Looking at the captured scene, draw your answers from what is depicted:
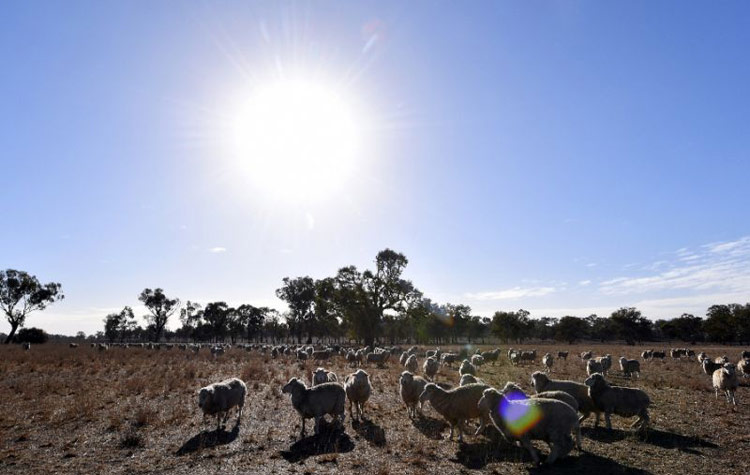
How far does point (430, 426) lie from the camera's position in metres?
13.6

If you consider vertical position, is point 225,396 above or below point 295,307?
below

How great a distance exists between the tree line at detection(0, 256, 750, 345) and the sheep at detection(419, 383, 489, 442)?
49.9 metres

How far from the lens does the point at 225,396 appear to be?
13.5 meters

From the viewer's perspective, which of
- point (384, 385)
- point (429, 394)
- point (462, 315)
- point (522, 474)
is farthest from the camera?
point (462, 315)

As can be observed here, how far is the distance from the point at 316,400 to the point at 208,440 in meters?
3.45

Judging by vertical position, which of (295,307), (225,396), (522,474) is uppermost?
(295,307)

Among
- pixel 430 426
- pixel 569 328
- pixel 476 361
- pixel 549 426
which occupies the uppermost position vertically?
pixel 569 328

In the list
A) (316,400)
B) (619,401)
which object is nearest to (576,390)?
(619,401)

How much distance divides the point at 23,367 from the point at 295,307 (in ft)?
289

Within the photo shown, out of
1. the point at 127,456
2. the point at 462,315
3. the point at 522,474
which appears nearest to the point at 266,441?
the point at 127,456

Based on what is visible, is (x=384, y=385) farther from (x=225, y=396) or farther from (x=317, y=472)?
(x=317, y=472)

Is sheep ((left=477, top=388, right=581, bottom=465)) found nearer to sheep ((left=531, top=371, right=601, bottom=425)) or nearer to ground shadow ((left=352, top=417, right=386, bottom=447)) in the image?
sheep ((left=531, top=371, right=601, bottom=425))

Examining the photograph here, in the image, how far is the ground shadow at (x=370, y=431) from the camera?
11.9m

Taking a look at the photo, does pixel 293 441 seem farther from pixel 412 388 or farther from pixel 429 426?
pixel 412 388
